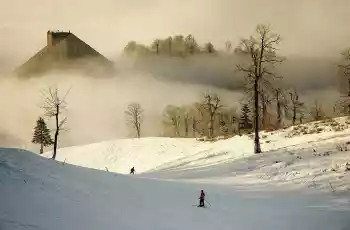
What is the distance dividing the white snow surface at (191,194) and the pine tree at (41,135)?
16971mm

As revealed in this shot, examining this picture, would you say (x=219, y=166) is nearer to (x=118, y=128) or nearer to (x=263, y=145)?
(x=263, y=145)

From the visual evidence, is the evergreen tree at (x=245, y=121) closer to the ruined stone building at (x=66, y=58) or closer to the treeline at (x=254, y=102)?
the treeline at (x=254, y=102)

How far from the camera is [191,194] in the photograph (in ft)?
34.8

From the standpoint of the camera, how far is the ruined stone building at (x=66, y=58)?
21425 millimetres

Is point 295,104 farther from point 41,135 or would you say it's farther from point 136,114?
point 41,135

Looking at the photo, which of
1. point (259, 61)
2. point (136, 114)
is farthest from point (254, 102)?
point (136, 114)

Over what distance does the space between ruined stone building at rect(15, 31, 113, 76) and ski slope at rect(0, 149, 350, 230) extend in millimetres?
11389

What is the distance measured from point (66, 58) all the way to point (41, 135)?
740 centimetres

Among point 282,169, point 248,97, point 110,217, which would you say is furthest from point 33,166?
point 248,97

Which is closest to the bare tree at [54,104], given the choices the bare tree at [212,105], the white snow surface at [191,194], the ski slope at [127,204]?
the white snow surface at [191,194]

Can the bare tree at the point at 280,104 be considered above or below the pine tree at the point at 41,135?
above

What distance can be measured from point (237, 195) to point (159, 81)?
32193 millimetres

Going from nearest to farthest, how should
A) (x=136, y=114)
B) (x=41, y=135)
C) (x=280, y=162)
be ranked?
(x=280, y=162) → (x=41, y=135) → (x=136, y=114)

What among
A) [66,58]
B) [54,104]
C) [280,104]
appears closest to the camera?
[54,104]
